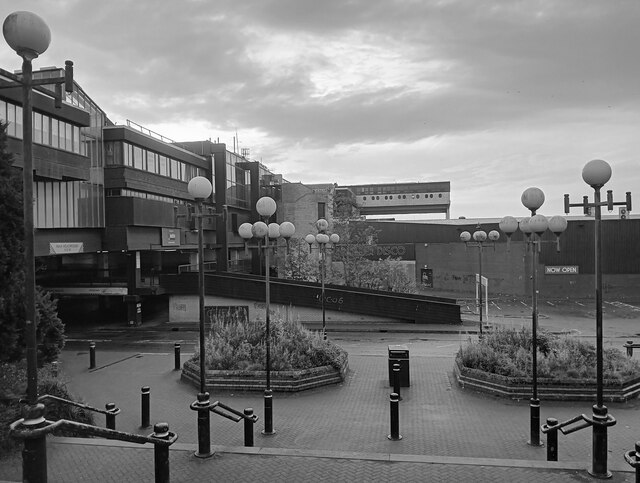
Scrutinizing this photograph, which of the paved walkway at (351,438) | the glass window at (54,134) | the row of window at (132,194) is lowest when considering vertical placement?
the paved walkway at (351,438)

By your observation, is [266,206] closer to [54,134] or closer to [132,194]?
[54,134]

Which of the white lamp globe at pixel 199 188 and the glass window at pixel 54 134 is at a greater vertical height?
the glass window at pixel 54 134

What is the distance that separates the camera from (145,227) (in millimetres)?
31266

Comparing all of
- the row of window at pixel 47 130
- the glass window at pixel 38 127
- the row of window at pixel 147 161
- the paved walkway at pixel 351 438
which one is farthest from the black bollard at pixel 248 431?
the row of window at pixel 147 161

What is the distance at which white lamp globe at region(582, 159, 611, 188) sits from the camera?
751 cm

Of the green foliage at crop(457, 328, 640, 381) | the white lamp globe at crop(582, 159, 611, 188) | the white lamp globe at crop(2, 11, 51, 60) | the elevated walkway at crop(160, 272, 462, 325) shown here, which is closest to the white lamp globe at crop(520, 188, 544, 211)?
the white lamp globe at crop(582, 159, 611, 188)

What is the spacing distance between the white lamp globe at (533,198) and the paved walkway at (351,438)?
463cm

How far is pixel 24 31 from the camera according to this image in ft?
17.6

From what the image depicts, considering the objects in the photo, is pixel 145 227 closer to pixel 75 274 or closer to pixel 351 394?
pixel 75 274

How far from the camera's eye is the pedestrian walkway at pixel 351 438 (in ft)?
24.5

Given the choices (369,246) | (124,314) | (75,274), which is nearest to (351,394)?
(369,246)

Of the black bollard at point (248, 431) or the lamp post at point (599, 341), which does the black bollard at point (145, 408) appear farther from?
the lamp post at point (599, 341)

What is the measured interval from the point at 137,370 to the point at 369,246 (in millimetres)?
22970

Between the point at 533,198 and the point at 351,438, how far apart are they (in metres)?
6.11
